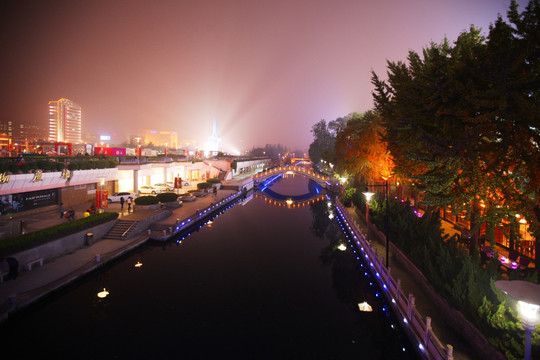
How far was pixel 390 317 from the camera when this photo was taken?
13023mm

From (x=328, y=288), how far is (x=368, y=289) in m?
2.17

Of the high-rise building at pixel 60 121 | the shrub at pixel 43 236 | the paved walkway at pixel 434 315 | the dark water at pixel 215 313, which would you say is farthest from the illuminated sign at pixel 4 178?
the high-rise building at pixel 60 121

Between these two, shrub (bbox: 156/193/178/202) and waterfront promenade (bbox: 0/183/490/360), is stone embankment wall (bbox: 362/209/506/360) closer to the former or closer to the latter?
waterfront promenade (bbox: 0/183/490/360)

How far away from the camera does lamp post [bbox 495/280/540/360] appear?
6656 millimetres

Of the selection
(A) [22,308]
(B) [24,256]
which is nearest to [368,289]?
(A) [22,308]

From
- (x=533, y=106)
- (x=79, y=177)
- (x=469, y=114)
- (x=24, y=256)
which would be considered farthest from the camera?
(x=79, y=177)

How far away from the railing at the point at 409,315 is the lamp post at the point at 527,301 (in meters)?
1.79

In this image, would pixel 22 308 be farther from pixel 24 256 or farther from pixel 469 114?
pixel 469 114

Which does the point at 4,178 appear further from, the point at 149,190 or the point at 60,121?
the point at 60,121

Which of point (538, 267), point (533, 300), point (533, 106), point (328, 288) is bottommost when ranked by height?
point (328, 288)

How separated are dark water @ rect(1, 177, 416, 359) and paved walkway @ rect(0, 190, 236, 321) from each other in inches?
21.1

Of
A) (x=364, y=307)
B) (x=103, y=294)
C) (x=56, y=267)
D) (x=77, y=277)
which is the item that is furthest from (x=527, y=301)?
(x=56, y=267)

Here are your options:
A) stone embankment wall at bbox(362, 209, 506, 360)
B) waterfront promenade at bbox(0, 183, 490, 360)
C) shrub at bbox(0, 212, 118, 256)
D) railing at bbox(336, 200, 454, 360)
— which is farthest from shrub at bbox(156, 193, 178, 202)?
stone embankment wall at bbox(362, 209, 506, 360)

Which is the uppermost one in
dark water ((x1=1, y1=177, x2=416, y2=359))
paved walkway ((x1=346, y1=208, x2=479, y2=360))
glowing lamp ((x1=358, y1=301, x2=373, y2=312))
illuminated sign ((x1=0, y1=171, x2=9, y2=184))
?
illuminated sign ((x1=0, y1=171, x2=9, y2=184))
